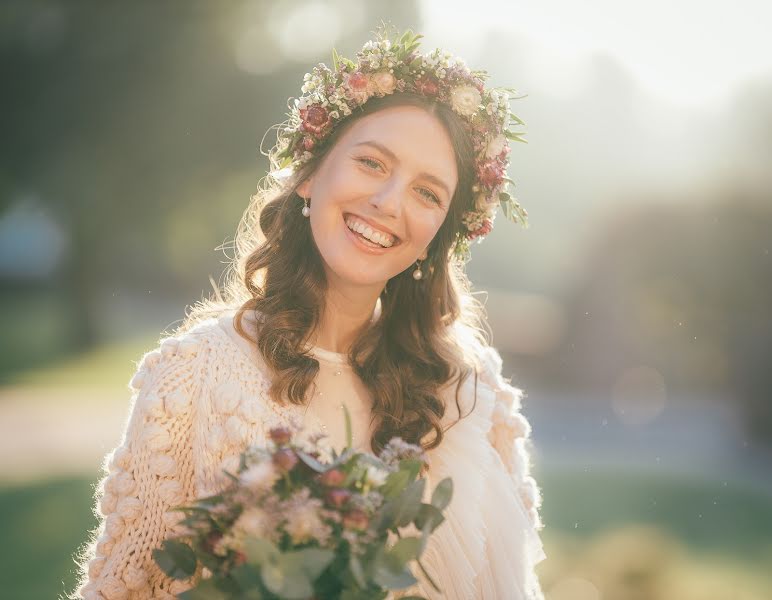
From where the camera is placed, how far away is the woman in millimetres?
2992

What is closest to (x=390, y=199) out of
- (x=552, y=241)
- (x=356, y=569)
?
(x=356, y=569)

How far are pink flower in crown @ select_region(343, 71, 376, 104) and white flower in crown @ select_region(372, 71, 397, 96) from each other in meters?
0.02

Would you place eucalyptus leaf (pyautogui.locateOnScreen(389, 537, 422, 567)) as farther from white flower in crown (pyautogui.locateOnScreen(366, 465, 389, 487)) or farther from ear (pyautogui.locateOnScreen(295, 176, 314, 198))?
ear (pyautogui.locateOnScreen(295, 176, 314, 198))

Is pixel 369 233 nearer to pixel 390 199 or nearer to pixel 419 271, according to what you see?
pixel 390 199

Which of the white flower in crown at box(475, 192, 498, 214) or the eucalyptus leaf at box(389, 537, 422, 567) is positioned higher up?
the white flower in crown at box(475, 192, 498, 214)

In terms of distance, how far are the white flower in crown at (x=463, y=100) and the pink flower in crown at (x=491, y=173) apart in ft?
0.69

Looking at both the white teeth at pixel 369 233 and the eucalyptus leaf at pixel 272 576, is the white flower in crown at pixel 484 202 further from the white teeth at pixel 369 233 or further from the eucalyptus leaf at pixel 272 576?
the eucalyptus leaf at pixel 272 576

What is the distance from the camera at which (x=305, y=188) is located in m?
3.57

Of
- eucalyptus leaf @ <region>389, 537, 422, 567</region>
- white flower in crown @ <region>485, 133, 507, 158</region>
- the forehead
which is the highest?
white flower in crown @ <region>485, 133, 507, 158</region>

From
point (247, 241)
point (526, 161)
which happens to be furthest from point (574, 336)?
point (247, 241)

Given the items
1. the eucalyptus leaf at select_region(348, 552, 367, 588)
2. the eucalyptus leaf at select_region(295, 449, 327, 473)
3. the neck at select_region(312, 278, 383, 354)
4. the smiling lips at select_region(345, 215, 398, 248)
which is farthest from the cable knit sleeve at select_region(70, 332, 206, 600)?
the eucalyptus leaf at select_region(348, 552, 367, 588)

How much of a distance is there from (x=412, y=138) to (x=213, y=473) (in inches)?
52.9

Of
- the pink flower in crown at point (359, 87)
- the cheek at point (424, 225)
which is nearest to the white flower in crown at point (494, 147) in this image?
the cheek at point (424, 225)

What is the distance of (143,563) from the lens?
2930 mm
